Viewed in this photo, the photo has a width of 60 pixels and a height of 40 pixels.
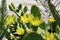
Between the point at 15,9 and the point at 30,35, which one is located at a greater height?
the point at 15,9

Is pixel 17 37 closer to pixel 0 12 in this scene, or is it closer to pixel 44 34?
pixel 44 34

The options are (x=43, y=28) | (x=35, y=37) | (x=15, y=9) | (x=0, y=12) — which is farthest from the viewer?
(x=15, y=9)

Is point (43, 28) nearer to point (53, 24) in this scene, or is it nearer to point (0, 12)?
point (53, 24)

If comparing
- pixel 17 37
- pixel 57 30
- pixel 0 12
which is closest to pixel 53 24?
pixel 57 30

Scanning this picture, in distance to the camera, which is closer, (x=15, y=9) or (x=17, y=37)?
(x=17, y=37)

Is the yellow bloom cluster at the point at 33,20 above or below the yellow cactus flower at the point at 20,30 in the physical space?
above

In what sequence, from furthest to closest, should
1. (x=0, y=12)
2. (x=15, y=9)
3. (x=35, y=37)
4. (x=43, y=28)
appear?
(x=15, y=9) < (x=43, y=28) < (x=35, y=37) < (x=0, y=12)

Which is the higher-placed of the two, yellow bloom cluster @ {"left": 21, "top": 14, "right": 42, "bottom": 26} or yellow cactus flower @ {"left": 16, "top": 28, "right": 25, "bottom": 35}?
yellow bloom cluster @ {"left": 21, "top": 14, "right": 42, "bottom": 26}

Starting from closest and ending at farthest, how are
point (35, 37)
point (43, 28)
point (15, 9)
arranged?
point (35, 37)
point (43, 28)
point (15, 9)

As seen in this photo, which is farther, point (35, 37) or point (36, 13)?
point (36, 13)
